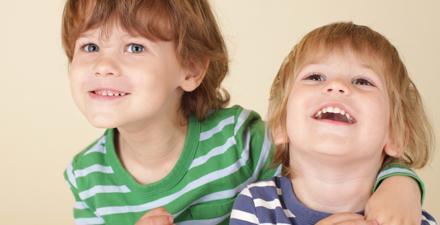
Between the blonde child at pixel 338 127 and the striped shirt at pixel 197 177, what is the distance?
0.15m

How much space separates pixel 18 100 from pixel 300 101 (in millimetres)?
1213

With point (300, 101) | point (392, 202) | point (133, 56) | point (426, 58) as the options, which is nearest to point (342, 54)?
point (300, 101)

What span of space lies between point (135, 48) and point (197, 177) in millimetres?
271

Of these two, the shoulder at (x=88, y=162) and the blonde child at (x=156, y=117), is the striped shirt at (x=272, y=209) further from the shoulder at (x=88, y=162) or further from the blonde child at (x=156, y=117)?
the shoulder at (x=88, y=162)

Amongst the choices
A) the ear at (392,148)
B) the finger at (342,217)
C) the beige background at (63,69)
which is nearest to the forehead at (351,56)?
the ear at (392,148)

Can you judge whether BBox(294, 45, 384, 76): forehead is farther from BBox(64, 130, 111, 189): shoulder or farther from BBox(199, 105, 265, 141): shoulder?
BBox(64, 130, 111, 189): shoulder

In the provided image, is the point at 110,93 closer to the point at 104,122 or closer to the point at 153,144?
the point at 104,122

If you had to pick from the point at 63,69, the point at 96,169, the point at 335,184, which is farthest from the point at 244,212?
the point at 63,69

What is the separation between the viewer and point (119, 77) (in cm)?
128

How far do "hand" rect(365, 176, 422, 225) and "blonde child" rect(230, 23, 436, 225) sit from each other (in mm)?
11

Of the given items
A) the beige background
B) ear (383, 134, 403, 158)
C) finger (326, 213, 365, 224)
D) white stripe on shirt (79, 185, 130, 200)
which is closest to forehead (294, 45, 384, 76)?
ear (383, 134, 403, 158)

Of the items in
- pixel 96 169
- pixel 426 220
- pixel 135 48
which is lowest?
pixel 426 220

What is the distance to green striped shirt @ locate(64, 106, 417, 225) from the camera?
1.42 meters

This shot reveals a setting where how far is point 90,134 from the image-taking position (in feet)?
7.23
